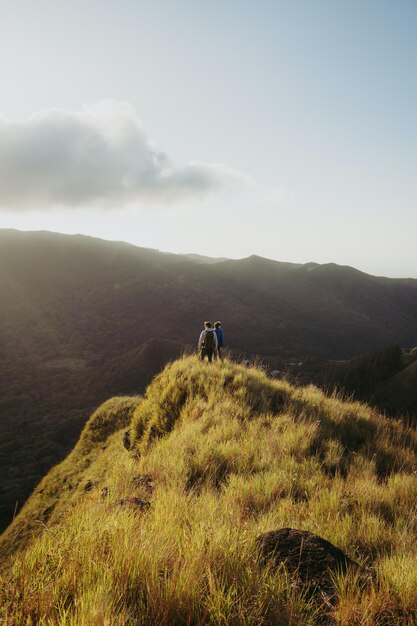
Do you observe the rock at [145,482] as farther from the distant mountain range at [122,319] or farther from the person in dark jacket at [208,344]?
the distant mountain range at [122,319]

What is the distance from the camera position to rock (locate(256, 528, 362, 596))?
2.22 m

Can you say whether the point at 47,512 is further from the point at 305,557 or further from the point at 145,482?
the point at 305,557

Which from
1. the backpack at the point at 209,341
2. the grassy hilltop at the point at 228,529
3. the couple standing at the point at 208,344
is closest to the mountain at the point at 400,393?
the couple standing at the point at 208,344

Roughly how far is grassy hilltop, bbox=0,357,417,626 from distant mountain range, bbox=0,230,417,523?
16.4m

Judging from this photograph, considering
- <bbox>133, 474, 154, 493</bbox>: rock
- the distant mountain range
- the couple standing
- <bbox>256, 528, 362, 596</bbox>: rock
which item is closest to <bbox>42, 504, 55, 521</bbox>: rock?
the distant mountain range

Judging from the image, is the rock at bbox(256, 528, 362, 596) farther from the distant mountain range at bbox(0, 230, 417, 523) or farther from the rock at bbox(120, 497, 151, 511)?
the distant mountain range at bbox(0, 230, 417, 523)

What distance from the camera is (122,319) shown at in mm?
60250

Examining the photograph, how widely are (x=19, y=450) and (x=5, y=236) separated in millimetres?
70710

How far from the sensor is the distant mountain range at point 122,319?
105ft

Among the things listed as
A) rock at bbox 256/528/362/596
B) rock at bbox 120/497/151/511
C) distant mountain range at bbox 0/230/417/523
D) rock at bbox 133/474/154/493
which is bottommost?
distant mountain range at bbox 0/230/417/523

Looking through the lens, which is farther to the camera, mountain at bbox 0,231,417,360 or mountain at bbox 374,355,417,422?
mountain at bbox 0,231,417,360

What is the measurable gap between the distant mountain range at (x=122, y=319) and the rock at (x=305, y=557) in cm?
1856

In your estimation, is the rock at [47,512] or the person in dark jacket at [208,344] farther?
the person in dark jacket at [208,344]

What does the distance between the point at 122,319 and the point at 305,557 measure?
196 ft
